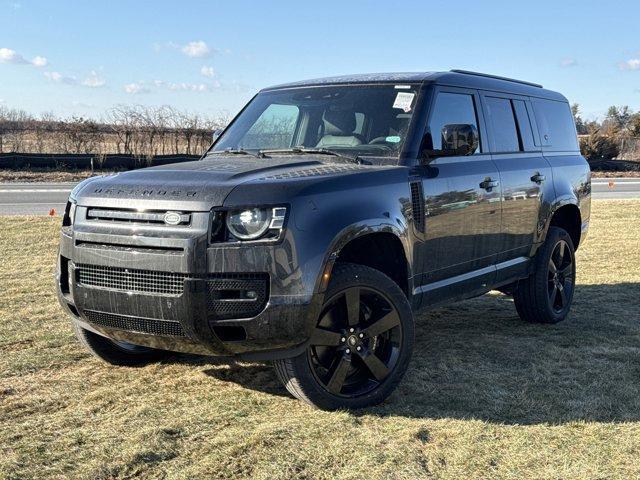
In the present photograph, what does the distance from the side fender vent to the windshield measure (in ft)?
0.87

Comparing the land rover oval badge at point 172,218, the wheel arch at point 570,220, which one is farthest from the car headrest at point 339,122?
the wheel arch at point 570,220

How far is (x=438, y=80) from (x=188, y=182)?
2.14 metres

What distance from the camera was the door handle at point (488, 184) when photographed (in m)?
5.11

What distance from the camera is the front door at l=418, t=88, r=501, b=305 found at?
461 cm

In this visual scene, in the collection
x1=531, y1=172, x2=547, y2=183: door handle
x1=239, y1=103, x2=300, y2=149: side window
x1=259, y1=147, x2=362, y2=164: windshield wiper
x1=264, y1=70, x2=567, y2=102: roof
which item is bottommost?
x1=531, y1=172, x2=547, y2=183: door handle

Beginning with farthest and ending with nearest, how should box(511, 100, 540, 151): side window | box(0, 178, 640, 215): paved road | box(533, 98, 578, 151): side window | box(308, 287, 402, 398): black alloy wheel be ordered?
box(0, 178, 640, 215): paved road → box(533, 98, 578, 151): side window → box(511, 100, 540, 151): side window → box(308, 287, 402, 398): black alloy wheel

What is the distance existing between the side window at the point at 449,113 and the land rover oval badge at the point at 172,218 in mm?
1958

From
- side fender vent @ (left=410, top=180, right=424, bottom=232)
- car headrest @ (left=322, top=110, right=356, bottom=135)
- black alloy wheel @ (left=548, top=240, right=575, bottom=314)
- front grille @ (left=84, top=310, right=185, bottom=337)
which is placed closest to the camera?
front grille @ (left=84, top=310, right=185, bottom=337)

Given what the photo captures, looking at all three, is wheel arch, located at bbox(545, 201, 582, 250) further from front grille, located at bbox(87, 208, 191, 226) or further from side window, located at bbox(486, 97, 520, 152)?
front grille, located at bbox(87, 208, 191, 226)

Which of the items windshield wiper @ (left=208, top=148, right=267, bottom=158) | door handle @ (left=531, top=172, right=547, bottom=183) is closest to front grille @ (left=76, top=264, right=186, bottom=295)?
windshield wiper @ (left=208, top=148, right=267, bottom=158)

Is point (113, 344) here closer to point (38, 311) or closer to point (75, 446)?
point (75, 446)

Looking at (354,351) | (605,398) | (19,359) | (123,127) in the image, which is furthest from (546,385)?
(123,127)

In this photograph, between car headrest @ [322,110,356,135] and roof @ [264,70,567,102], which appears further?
roof @ [264,70,567,102]

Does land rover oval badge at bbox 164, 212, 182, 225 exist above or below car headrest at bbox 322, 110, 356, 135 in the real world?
below
